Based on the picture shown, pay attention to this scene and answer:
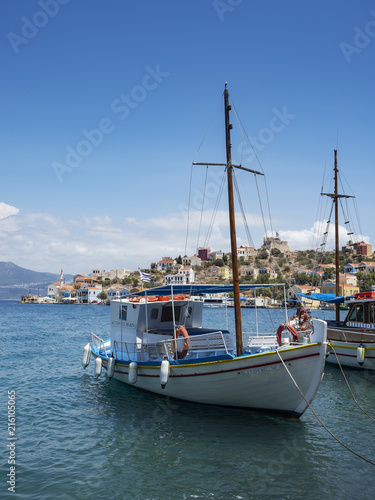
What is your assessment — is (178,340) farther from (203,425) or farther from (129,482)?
(129,482)

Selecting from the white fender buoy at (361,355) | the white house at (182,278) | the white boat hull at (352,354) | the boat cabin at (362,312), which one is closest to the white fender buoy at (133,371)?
the white house at (182,278)

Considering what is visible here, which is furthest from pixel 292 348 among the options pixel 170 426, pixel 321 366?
pixel 170 426

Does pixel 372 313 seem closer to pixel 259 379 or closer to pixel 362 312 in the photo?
pixel 362 312

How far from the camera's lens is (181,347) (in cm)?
1416

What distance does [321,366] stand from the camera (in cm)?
1130

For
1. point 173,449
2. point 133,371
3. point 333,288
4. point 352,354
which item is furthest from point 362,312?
point 333,288

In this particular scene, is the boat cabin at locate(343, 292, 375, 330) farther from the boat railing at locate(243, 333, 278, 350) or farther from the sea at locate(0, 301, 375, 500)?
the boat railing at locate(243, 333, 278, 350)

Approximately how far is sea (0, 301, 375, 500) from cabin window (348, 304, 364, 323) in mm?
7256

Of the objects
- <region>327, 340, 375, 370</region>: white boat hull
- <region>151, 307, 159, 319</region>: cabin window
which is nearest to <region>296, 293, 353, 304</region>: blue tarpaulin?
<region>327, 340, 375, 370</region>: white boat hull

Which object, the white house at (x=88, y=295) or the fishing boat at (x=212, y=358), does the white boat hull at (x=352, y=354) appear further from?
the white house at (x=88, y=295)

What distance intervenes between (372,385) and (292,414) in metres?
7.62

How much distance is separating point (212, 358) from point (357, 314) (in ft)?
45.9

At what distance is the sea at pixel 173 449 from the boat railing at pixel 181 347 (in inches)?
58.2

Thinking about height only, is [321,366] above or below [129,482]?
above
